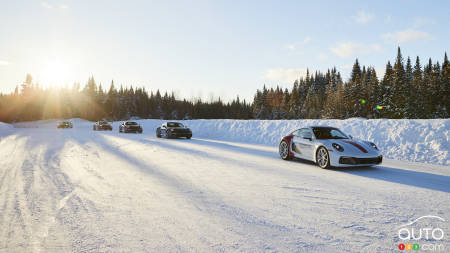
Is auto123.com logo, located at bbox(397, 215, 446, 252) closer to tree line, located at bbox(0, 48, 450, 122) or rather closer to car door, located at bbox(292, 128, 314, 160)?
car door, located at bbox(292, 128, 314, 160)

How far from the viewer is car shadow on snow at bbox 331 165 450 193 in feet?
19.9

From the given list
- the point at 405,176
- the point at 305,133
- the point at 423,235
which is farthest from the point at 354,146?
the point at 423,235

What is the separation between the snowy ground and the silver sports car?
16.1 inches

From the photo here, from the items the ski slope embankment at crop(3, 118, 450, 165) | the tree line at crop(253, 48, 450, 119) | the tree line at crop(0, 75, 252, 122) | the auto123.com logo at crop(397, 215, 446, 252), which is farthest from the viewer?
the tree line at crop(0, 75, 252, 122)

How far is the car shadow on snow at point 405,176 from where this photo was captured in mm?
6067

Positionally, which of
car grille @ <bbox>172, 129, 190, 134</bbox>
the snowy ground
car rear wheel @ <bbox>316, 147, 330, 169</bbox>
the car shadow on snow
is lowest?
the snowy ground

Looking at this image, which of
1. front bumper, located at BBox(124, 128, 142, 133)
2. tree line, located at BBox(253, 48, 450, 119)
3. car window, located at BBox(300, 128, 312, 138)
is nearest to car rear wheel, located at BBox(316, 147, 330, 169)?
car window, located at BBox(300, 128, 312, 138)

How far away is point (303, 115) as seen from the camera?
317 feet

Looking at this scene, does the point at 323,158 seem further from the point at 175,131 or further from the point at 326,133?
the point at 175,131

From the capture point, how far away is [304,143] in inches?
369

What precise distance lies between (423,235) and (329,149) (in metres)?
4.95

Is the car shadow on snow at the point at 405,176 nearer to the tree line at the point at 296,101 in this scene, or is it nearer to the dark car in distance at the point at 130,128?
the dark car in distance at the point at 130,128

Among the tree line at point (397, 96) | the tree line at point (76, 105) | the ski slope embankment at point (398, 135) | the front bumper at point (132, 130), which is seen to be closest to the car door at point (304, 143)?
the ski slope embankment at point (398, 135)

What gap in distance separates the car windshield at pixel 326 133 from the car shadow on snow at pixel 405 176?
1.24m
